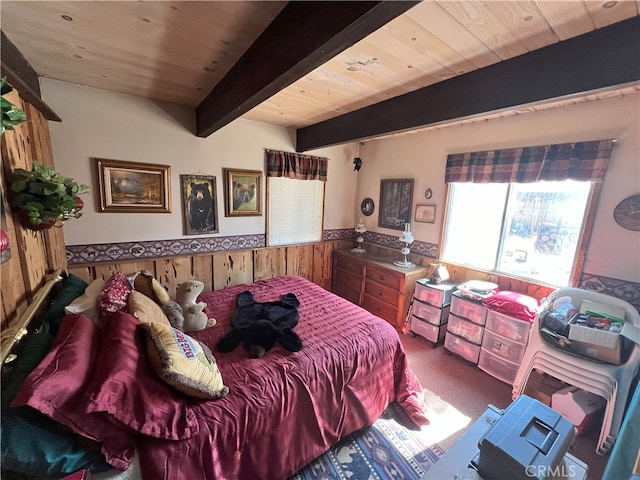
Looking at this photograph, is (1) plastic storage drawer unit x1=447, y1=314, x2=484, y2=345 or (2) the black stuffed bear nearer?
(2) the black stuffed bear

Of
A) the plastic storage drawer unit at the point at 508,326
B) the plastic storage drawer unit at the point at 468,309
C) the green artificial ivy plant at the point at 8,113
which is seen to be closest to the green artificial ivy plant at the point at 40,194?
the green artificial ivy plant at the point at 8,113

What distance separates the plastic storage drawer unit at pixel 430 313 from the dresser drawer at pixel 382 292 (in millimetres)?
219

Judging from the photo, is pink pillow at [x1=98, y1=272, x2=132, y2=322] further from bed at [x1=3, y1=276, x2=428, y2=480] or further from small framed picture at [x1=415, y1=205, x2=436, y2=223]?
small framed picture at [x1=415, y1=205, x2=436, y2=223]

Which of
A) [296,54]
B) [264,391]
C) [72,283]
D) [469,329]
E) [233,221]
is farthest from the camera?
[233,221]

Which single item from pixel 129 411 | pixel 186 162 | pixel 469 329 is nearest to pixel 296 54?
pixel 129 411

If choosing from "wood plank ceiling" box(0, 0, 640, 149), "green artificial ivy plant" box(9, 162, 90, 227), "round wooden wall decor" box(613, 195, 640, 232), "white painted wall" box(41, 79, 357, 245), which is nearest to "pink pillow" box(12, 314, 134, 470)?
"green artificial ivy plant" box(9, 162, 90, 227)

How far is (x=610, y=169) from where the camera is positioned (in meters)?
1.88

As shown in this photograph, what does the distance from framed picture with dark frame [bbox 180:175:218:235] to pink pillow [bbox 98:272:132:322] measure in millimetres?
1073

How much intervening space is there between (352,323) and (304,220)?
1797 millimetres

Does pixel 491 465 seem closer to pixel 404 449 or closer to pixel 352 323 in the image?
pixel 404 449

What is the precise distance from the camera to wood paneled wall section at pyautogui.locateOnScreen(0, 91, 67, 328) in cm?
111

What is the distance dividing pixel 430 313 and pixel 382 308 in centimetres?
57

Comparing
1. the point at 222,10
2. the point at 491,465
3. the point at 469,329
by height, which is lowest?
the point at 469,329

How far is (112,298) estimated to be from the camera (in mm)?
1451
